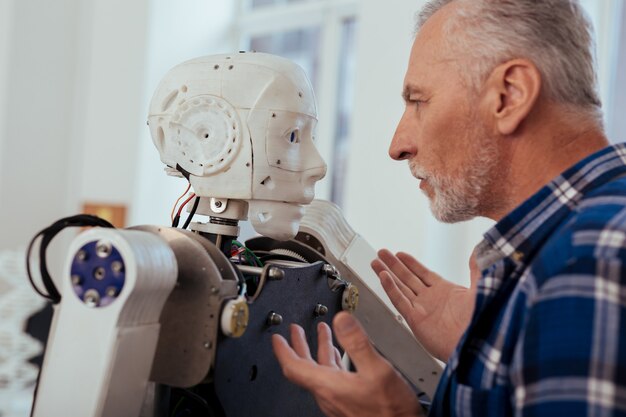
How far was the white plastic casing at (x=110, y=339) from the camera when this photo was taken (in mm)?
957

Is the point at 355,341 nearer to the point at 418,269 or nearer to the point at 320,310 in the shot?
the point at 320,310

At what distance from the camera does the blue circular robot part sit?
960 mm

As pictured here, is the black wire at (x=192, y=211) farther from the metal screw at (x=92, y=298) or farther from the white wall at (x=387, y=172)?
the white wall at (x=387, y=172)

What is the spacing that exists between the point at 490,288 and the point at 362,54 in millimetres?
2266

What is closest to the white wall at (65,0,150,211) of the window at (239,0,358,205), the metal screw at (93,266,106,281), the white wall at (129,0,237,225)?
the white wall at (129,0,237,225)

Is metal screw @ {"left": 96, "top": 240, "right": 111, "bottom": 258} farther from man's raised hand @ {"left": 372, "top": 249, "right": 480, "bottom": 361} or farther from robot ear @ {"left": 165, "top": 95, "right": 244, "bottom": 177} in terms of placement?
man's raised hand @ {"left": 372, "top": 249, "right": 480, "bottom": 361}

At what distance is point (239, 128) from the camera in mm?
1181

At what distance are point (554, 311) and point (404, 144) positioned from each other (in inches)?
19.8

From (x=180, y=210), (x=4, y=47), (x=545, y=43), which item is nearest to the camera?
(x=545, y=43)

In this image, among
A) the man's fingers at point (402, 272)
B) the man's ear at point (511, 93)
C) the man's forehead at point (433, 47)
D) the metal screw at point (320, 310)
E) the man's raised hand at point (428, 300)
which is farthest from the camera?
the man's fingers at point (402, 272)

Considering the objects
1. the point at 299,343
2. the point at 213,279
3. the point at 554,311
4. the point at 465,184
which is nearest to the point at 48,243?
the point at 213,279

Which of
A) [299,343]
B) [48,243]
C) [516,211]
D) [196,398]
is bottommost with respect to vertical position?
[196,398]

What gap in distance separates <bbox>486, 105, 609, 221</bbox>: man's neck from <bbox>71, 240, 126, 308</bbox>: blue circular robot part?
617 mm

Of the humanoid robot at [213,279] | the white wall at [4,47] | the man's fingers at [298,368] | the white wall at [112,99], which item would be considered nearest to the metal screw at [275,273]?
the humanoid robot at [213,279]
